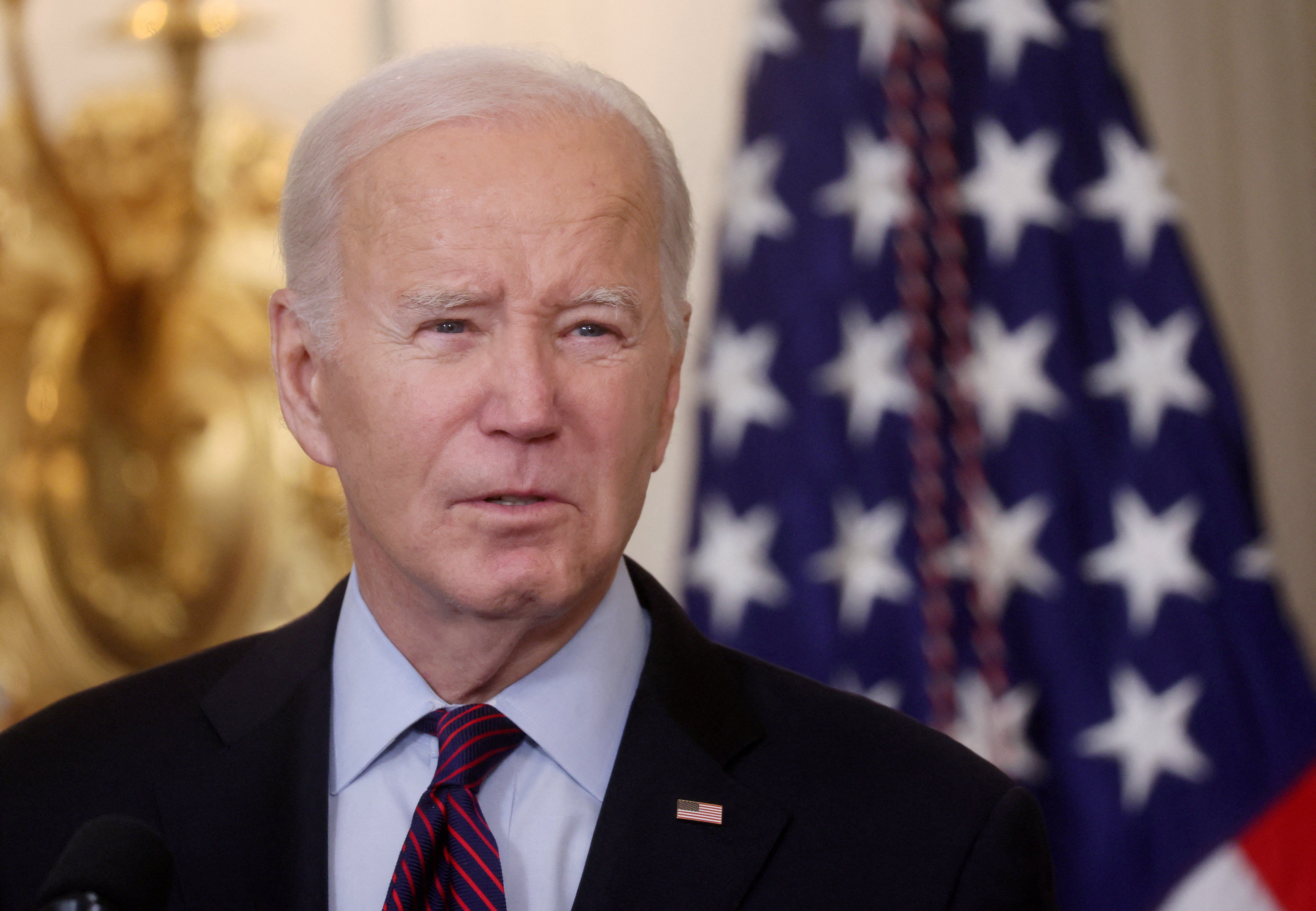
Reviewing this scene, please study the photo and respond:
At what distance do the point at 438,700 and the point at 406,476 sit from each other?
0.30 m

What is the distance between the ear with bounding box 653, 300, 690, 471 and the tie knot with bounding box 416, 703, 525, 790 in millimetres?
391

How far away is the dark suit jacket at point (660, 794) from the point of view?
1.57 meters

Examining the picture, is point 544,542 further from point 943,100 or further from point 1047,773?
point 943,100

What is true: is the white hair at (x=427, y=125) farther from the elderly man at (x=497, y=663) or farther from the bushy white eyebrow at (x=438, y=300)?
the bushy white eyebrow at (x=438, y=300)

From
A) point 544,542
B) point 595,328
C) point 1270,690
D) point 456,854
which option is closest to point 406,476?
point 544,542

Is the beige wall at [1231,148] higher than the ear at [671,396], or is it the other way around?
the beige wall at [1231,148]

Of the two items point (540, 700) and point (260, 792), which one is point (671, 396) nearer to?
point (540, 700)

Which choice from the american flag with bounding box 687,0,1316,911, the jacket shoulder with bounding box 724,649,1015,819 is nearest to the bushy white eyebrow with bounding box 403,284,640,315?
the jacket shoulder with bounding box 724,649,1015,819

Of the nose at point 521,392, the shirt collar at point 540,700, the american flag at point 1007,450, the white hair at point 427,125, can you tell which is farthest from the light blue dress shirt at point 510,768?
the american flag at point 1007,450

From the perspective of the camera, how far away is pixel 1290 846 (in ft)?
10.0

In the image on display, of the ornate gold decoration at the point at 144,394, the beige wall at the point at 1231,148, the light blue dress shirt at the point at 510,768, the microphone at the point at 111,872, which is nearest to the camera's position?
the microphone at the point at 111,872

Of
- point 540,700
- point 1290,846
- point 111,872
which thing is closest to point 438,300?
point 540,700

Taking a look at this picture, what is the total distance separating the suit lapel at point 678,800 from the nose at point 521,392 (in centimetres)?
41

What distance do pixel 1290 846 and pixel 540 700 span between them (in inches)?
89.1
